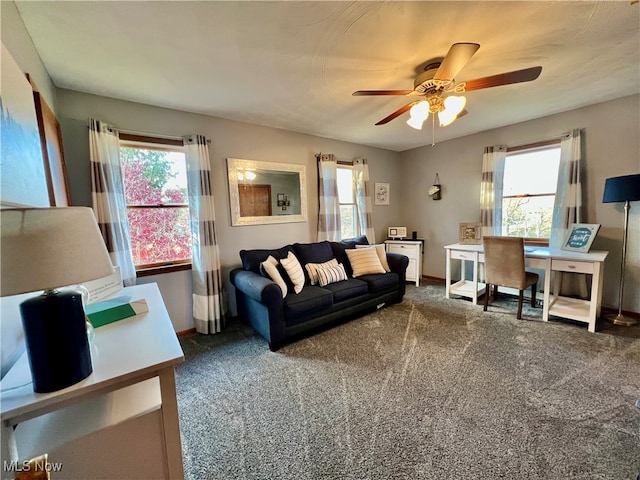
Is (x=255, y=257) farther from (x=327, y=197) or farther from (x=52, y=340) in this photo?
(x=52, y=340)

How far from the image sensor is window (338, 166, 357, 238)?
4402mm

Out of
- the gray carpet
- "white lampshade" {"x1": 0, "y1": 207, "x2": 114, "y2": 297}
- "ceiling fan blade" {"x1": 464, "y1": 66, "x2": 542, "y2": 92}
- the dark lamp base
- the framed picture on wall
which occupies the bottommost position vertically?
the gray carpet

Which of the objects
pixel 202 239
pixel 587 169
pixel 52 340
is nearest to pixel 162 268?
pixel 202 239

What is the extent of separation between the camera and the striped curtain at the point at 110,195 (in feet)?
7.70

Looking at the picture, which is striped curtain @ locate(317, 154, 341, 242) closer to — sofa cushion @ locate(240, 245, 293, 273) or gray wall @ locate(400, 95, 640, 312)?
sofa cushion @ locate(240, 245, 293, 273)

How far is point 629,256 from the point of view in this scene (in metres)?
2.95

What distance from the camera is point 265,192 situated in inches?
136

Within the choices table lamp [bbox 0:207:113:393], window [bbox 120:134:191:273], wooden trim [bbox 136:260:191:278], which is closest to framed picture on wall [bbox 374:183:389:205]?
window [bbox 120:134:191:273]

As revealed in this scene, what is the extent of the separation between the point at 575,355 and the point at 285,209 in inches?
135

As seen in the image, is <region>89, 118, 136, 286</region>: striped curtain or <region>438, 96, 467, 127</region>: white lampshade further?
<region>89, 118, 136, 286</region>: striped curtain

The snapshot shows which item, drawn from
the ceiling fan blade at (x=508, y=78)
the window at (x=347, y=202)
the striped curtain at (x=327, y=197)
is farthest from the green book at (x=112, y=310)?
the window at (x=347, y=202)

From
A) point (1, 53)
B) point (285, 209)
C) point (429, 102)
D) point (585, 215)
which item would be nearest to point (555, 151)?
point (585, 215)

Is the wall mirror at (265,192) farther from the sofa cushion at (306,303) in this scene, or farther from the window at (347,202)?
the sofa cushion at (306,303)

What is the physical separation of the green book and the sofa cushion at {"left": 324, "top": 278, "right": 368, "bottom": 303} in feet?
6.14
